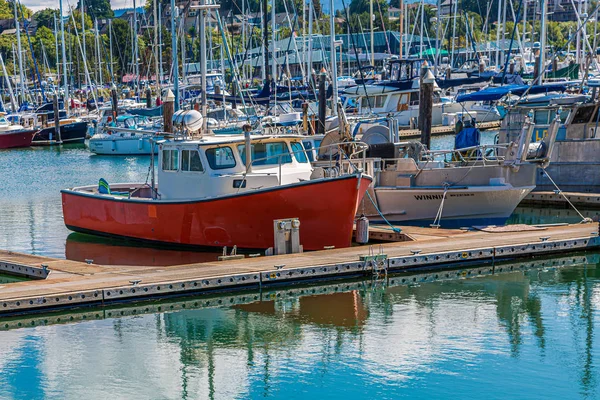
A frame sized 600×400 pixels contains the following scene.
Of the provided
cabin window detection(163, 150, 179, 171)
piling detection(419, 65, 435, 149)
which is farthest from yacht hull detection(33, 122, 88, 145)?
cabin window detection(163, 150, 179, 171)

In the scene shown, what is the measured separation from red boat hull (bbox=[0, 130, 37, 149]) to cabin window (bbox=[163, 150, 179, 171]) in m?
40.6

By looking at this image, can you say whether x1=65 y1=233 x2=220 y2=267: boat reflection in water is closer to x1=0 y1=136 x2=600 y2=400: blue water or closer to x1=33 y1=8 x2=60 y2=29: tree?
x1=0 y1=136 x2=600 y2=400: blue water

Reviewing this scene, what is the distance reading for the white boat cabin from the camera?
19.2m

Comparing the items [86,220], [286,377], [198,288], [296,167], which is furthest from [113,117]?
[286,377]

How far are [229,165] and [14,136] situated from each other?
139 ft

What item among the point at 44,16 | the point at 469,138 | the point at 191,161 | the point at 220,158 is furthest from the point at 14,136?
the point at 44,16

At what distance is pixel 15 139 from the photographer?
192 ft

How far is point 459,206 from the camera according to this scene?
72.8 ft

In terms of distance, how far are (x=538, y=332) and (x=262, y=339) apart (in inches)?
170

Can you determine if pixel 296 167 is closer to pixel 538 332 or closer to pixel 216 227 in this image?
pixel 216 227

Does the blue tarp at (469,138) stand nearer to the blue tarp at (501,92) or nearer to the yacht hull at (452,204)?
the yacht hull at (452,204)

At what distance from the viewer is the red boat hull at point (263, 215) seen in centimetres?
1845

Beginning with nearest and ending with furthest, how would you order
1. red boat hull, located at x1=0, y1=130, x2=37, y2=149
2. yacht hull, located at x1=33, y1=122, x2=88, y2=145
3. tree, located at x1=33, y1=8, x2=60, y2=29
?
red boat hull, located at x1=0, y1=130, x2=37, y2=149
yacht hull, located at x1=33, y1=122, x2=88, y2=145
tree, located at x1=33, y1=8, x2=60, y2=29

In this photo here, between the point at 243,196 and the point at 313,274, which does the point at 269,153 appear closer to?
the point at 243,196
